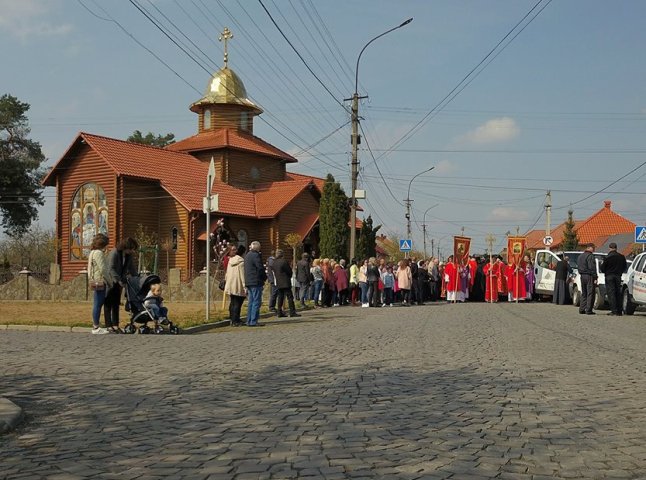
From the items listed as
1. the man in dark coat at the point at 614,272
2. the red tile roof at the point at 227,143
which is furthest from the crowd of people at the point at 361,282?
the red tile roof at the point at 227,143

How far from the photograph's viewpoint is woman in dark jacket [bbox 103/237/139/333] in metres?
14.2

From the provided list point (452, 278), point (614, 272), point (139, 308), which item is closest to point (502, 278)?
point (452, 278)

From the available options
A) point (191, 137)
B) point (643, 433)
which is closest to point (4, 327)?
point (643, 433)

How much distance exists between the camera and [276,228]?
46.1 meters

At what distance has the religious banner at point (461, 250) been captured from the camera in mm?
31891

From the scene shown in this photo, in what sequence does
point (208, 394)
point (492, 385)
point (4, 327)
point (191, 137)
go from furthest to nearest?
point (191, 137)
point (4, 327)
point (492, 385)
point (208, 394)

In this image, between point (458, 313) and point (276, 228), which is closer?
point (458, 313)

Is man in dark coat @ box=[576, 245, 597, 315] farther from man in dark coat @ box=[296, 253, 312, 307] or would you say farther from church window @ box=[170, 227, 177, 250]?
church window @ box=[170, 227, 177, 250]

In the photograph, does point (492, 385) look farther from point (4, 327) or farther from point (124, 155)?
point (124, 155)

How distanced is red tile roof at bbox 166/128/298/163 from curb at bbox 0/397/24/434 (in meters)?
43.0

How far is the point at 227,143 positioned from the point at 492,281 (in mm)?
24257

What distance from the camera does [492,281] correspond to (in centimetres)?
3055

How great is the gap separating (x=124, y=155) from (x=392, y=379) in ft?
Answer: 124

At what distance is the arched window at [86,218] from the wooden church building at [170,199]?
56mm
